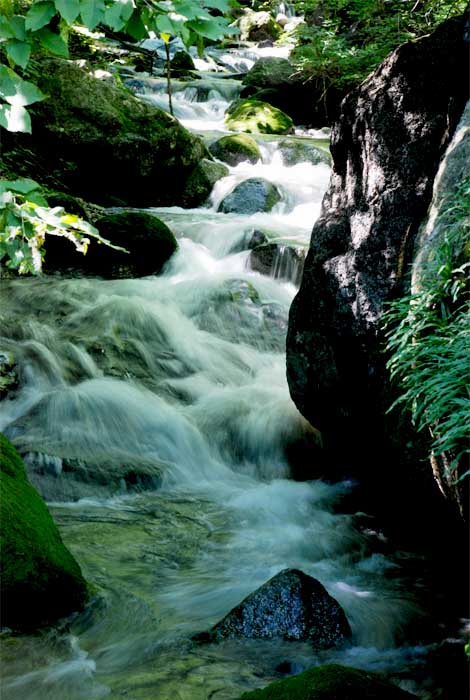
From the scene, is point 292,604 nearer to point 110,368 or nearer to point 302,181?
point 110,368

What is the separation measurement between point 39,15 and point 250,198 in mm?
10363

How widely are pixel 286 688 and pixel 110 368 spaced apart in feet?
16.2

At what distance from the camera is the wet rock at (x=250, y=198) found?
11867 millimetres

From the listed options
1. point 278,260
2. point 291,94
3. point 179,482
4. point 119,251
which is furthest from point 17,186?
point 291,94

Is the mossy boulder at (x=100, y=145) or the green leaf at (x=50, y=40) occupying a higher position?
the mossy boulder at (x=100, y=145)

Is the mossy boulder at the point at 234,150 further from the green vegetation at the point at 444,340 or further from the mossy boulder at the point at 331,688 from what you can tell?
the mossy boulder at the point at 331,688

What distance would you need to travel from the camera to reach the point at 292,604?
335 centimetres

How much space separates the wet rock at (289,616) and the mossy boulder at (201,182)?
9722 millimetres

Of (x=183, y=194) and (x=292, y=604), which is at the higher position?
(x=183, y=194)

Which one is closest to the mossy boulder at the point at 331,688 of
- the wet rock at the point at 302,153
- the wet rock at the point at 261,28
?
the wet rock at the point at 302,153

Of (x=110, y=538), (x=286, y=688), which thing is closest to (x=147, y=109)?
(x=110, y=538)

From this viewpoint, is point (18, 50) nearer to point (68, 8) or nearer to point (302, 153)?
point (68, 8)

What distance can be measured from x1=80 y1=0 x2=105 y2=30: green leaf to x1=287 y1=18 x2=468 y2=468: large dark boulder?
2.78 m

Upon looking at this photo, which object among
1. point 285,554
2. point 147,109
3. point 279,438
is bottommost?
point 285,554
